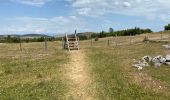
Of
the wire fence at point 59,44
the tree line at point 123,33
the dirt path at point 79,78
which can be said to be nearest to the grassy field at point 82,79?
the dirt path at point 79,78

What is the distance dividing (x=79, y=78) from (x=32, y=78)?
321 centimetres

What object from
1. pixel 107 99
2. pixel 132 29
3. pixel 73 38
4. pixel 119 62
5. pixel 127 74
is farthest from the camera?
pixel 132 29

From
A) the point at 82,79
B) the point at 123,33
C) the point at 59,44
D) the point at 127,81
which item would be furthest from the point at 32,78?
the point at 123,33

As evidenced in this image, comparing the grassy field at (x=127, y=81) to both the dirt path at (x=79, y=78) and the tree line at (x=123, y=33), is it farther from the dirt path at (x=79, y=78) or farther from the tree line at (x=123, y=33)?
the tree line at (x=123, y=33)

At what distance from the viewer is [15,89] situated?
21.2m

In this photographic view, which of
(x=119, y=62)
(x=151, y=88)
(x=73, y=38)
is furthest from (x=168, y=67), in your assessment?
(x=73, y=38)

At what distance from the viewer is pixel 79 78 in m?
23.6

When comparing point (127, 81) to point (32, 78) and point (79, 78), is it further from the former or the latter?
point (32, 78)

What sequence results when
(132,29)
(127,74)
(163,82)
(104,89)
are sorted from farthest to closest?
1. (132,29)
2. (127,74)
3. (163,82)
4. (104,89)

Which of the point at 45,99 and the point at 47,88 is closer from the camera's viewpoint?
the point at 45,99

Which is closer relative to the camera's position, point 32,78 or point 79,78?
point 79,78

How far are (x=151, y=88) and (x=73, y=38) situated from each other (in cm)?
2472

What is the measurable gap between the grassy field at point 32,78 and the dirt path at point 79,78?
540 millimetres

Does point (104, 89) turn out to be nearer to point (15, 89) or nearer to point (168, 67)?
point (15, 89)
